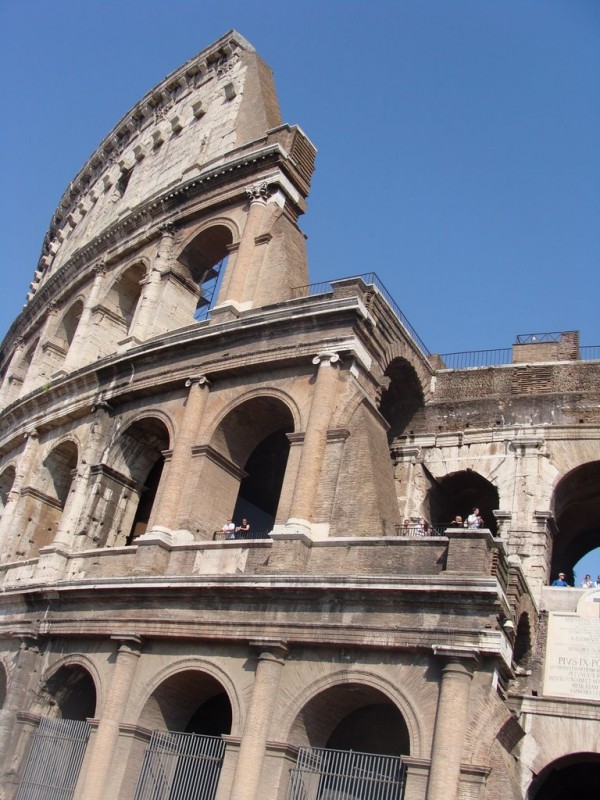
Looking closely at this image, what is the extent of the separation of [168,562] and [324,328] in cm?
472

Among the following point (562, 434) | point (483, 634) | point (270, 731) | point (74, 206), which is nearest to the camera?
point (483, 634)

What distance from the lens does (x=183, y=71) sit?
81.3ft

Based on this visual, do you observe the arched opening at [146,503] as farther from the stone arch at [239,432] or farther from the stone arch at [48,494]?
the stone arch at [239,432]

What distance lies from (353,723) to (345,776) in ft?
5.20

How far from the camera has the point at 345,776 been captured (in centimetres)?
1115

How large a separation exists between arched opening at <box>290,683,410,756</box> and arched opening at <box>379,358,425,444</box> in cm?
587

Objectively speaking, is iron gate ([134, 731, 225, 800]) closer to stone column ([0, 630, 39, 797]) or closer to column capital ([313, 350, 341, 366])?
stone column ([0, 630, 39, 797])

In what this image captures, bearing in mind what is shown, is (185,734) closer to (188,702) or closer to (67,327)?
(188,702)

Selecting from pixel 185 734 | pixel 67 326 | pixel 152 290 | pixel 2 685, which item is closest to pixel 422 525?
pixel 185 734

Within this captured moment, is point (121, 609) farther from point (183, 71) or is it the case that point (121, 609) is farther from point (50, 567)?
point (183, 71)

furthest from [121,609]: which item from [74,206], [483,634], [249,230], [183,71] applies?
[74,206]

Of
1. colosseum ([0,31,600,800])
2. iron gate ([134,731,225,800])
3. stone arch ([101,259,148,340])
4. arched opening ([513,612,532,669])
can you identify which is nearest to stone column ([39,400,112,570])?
colosseum ([0,31,600,800])

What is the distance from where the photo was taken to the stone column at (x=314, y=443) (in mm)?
12945

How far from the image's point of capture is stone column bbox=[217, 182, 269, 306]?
1717cm
